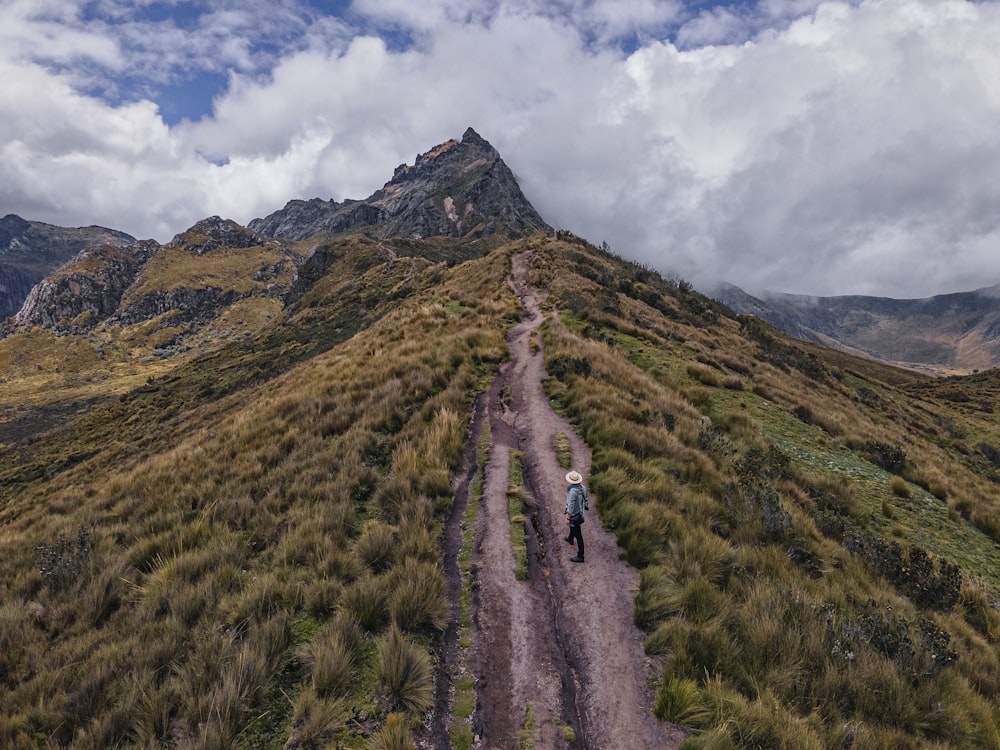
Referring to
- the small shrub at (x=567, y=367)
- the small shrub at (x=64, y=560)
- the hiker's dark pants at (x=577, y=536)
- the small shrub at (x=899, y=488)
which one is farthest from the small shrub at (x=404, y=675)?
the small shrub at (x=899, y=488)

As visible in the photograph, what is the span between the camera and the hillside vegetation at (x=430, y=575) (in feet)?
14.9

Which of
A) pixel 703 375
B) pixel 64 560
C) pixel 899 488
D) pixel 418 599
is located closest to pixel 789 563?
pixel 418 599

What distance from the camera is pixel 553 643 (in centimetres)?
562

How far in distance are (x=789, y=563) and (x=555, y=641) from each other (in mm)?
4181

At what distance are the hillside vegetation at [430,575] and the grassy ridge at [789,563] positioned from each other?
0.04 meters

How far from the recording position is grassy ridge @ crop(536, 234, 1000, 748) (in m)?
4.72

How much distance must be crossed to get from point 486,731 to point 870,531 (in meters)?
9.38

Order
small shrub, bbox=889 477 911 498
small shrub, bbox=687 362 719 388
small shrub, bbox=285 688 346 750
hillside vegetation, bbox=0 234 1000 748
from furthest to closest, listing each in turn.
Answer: small shrub, bbox=687 362 719 388 < small shrub, bbox=889 477 911 498 < hillside vegetation, bbox=0 234 1000 748 < small shrub, bbox=285 688 346 750

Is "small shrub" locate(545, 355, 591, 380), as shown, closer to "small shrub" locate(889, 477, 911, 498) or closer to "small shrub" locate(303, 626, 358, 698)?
"small shrub" locate(889, 477, 911, 498)

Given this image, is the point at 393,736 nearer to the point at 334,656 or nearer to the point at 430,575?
the point at 334,656

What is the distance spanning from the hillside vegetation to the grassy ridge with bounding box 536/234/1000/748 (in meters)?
0.04

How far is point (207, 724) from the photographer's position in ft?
13.5

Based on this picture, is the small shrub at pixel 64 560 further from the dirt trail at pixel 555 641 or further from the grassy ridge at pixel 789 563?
the grassy ridge at pixel 789 563

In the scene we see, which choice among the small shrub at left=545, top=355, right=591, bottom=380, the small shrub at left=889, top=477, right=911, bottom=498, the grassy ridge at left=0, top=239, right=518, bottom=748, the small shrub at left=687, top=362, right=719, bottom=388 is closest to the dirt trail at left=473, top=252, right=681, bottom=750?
the grassy ridge at left=0, top=239, right=518, bottom=748
